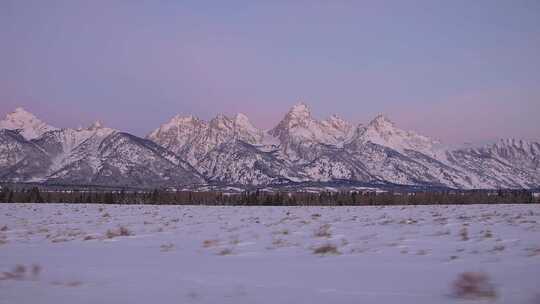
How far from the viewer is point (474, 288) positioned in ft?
19.4

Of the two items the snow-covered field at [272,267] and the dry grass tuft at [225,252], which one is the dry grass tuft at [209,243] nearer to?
the snow-covered field at [272,267]

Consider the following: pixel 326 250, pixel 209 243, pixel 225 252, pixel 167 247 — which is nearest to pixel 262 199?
pixel 209 243

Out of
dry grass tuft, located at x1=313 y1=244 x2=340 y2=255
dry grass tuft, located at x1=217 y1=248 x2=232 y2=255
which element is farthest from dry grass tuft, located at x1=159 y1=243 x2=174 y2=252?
dry grass tuft, located at x1=313 y1=244 x2=340 y2=255

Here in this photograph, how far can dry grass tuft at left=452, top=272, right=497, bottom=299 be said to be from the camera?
5.70m

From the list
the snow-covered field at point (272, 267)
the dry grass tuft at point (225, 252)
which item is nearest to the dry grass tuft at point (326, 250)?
the snow-covered field at point (272, 267)

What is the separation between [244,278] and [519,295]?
3852mm

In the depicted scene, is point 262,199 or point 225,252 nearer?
point 225,252

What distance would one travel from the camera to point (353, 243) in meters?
11.8

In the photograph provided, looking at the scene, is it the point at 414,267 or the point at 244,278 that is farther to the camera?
the point at 414,267

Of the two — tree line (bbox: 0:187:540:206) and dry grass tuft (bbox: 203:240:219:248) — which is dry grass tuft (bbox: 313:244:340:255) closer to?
dry grass tuft (bbox: 203:240:219:248)

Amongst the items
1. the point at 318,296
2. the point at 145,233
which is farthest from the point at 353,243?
the point at 145,233

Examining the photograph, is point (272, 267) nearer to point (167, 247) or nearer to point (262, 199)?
point (167, 247)

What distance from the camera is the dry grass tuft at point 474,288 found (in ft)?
18.7

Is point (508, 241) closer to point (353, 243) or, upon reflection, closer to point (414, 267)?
point (353, 243)
